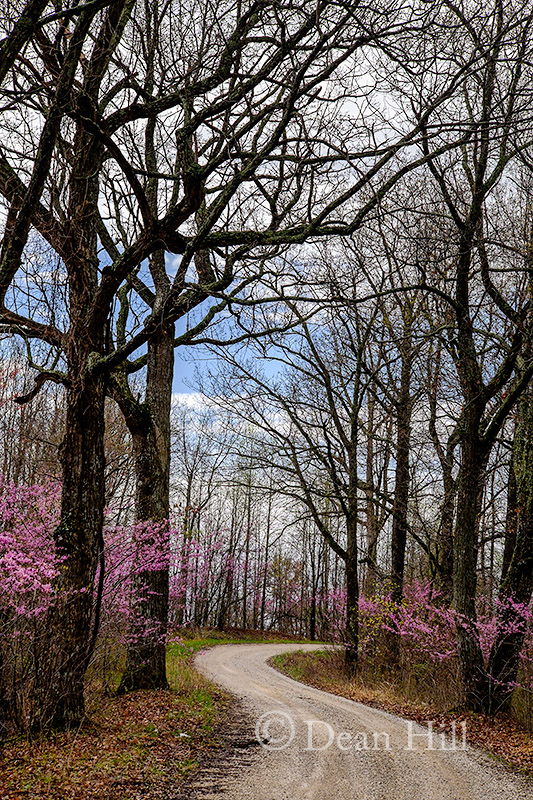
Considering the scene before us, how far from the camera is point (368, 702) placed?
10234 millimetres

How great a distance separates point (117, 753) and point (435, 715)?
524cm

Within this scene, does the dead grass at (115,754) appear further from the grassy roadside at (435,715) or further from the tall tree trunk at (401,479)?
the tall tree trunk at (401,479)

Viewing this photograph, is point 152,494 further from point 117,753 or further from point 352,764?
point 352,764

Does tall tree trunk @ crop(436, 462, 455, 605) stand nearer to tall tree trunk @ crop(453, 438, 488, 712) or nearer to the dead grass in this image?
tall tree trunk @ crop(453, 438, 488, 712)

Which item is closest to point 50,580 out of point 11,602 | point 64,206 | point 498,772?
point 11,602

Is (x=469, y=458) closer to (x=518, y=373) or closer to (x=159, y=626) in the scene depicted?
(x=518, y=373)

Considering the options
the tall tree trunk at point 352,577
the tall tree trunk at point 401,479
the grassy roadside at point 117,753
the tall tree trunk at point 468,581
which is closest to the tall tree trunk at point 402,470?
the tall tree trunk at point 401,479

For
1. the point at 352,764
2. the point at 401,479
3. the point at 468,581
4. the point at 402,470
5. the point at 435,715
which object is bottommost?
the point at 435,715

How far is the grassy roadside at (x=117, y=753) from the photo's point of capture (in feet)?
15.5

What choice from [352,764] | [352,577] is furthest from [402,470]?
[352,764]

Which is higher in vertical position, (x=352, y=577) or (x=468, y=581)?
(x=468, y=581)

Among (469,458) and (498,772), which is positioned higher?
(469,458)

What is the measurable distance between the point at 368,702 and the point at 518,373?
250 inches

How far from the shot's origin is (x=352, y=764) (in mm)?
5887
